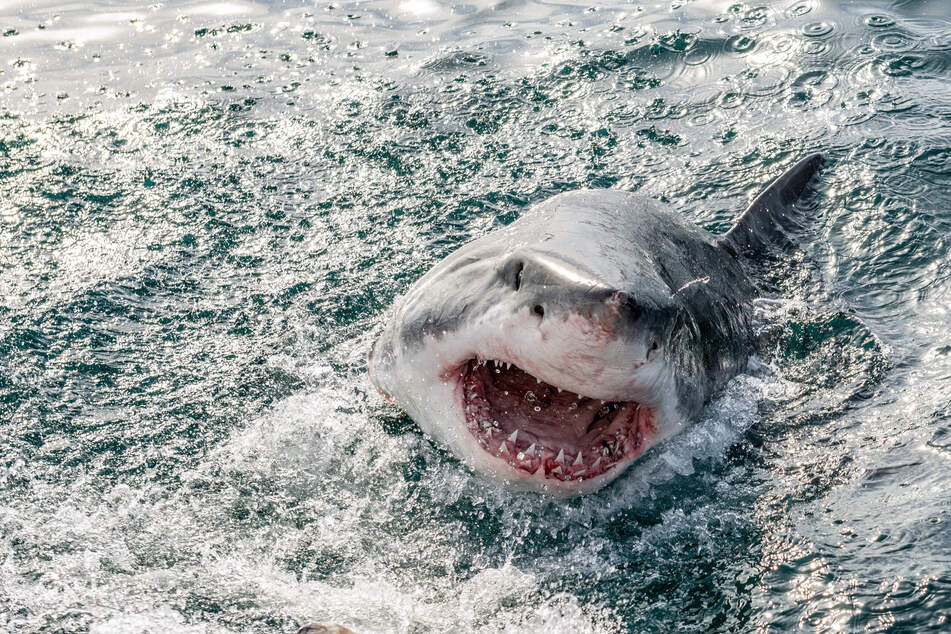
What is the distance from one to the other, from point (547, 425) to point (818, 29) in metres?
5.67

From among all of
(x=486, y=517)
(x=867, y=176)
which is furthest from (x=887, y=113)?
(x=486, y=517)

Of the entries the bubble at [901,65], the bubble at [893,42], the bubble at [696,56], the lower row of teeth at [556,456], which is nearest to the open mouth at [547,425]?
the lower row of teeth at [556,456]

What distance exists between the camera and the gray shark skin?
2.60 m

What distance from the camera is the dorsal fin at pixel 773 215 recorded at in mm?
4516

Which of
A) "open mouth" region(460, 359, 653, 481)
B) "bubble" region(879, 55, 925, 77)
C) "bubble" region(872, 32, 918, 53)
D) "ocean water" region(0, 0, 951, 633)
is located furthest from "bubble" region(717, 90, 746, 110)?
"open mouth" region(460, 359, 653, 481)

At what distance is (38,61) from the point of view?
293 inches

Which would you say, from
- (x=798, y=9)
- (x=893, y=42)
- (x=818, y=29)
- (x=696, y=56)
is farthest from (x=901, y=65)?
(x=696, y=56)

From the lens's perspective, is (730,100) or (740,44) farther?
(740,44)

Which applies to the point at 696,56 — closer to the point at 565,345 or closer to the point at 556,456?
the point at 556,456

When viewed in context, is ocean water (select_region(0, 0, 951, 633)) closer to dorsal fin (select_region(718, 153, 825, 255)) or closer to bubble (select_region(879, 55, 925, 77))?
bubble (select_region(879, 55, 925, 77))

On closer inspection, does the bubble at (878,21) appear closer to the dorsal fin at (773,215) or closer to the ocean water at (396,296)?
the ocean water at (396,296)

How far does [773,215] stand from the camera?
194 inches

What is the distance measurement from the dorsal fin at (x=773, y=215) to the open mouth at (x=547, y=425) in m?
1.58

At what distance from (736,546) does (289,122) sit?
4.48 m
